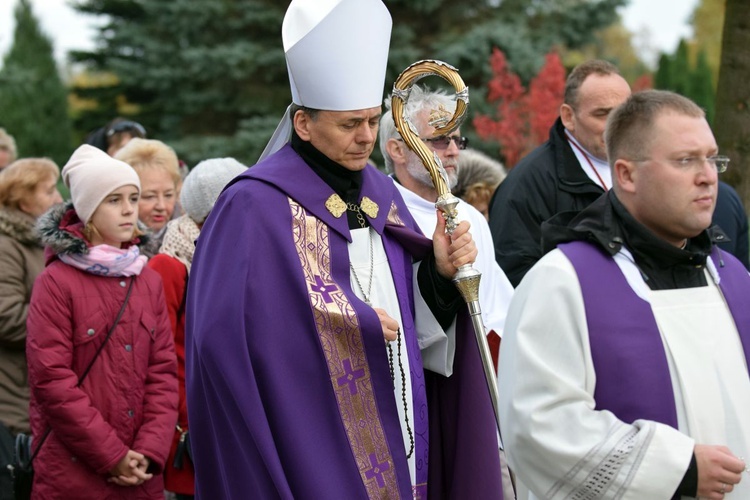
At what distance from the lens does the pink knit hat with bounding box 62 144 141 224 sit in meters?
5.11

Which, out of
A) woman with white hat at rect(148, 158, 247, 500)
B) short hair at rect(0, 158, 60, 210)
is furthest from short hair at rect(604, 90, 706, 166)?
short hair at rect(0, 158, 60, 210)

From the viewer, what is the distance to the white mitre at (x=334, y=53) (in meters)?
4.09

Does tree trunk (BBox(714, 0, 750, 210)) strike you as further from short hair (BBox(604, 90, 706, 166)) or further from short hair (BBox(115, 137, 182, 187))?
short hair (BBox(604, 90, 706, 166))

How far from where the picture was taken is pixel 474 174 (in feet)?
22.5

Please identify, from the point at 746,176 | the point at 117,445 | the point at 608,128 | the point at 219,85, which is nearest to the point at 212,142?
the point at 219,85

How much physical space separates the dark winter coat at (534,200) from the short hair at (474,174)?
0.99 m

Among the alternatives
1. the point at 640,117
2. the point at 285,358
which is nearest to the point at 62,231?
the point at 285,358

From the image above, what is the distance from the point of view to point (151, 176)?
6309 mm

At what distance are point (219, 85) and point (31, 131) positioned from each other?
4193mm

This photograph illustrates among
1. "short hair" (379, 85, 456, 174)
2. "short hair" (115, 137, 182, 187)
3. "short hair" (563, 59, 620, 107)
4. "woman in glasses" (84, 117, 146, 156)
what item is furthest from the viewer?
"woman in glasses" (84, 117, 146, 156)

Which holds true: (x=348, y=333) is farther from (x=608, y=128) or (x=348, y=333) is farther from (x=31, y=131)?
(x=31, y=131)

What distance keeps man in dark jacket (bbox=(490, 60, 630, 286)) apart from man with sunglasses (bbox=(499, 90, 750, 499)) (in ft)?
7.87

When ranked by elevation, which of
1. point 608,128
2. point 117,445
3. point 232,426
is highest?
point 608,128

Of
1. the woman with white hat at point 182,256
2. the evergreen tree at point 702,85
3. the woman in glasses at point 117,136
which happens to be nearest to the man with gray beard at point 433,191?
the woman with white hat at point 182,256
